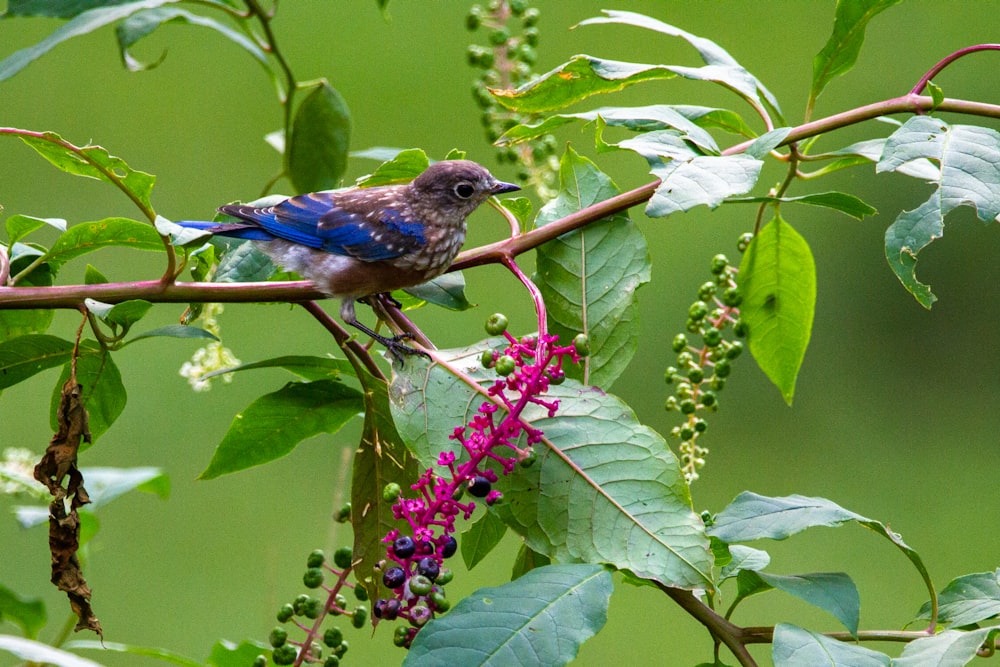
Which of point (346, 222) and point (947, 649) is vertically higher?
point (346, 222)

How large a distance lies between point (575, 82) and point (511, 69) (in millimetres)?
297

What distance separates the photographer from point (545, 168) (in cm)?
151

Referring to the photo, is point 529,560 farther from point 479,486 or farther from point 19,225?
point 19,225

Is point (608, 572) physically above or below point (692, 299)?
above

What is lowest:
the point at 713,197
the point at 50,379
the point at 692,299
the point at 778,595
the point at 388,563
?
the point at 778,595

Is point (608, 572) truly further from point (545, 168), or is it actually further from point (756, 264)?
point (545, 168)

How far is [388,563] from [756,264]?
→ 24.1 inches

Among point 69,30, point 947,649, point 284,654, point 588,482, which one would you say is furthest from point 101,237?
point 947,649

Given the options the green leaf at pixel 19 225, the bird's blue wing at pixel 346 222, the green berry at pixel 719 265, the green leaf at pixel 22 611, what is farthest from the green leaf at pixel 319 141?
the green leaf at pixel 22 611

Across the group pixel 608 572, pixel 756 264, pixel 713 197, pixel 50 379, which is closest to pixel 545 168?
pixel 756 264

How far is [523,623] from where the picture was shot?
0.90 metres

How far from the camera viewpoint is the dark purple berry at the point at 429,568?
89cm

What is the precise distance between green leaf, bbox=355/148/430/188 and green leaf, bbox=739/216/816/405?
42cm

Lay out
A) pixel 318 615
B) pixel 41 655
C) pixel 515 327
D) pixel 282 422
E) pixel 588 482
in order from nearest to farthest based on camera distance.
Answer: pixel 41 655
pixel 588 482
pixel 318 615
pixel 282 422
pixel 515 327
